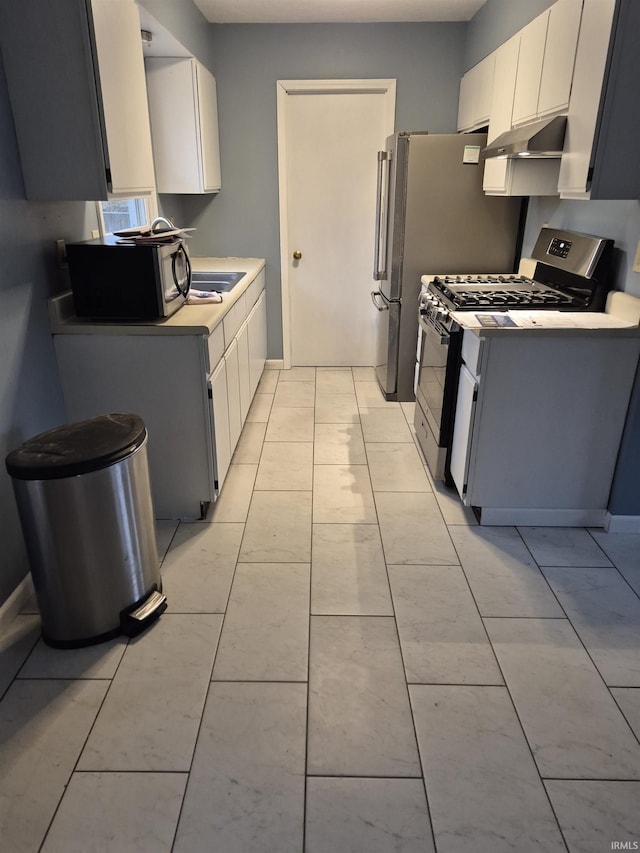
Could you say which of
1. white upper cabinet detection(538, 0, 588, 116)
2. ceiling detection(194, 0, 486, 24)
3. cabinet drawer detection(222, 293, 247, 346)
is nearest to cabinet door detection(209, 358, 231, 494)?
→ cabinet drawer detection(222, 293, 247, 346)

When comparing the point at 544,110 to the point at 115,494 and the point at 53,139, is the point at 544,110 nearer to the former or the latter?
the point at 53,139

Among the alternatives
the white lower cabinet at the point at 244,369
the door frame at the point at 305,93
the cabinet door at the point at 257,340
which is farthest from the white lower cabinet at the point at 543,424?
the door frame at the point at 305,93

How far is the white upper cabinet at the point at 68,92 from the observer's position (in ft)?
6.27

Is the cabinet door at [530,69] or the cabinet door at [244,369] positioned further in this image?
the cabinet door at [244,369]

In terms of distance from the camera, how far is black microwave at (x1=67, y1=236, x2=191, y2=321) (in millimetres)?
2320

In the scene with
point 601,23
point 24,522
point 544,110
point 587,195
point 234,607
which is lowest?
point 234,607

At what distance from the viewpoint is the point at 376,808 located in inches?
55.3

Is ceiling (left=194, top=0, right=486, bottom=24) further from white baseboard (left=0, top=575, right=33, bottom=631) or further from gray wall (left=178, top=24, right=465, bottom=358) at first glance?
white baseboard (left=0, top=575, right=33, bottom=631)

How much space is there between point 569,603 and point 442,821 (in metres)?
1.02

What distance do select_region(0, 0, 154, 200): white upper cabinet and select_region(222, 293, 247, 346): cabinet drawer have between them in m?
0.86

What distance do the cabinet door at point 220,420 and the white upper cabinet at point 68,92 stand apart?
0.86 m

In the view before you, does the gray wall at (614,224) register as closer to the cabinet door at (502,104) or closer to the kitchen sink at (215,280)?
the cabinet door at (502,104)

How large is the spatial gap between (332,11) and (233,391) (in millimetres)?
2760

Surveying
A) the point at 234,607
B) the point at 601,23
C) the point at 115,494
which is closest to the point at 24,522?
the point at 115,494
